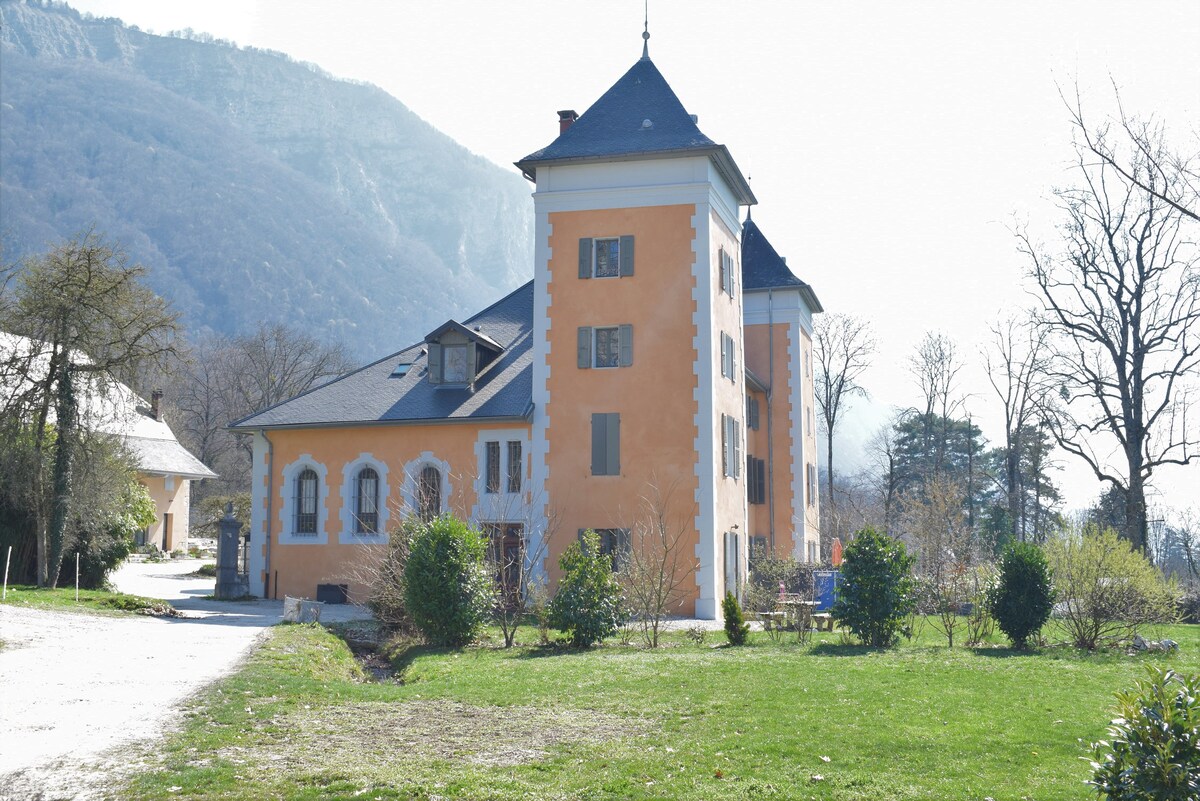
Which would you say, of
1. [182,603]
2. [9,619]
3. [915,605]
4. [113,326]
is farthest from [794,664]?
[113,326]

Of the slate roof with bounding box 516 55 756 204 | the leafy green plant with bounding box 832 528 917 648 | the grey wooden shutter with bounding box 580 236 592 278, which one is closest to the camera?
the leafy green plant with bounding box 832 528 917 648

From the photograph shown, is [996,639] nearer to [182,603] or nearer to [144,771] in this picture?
[144,771]

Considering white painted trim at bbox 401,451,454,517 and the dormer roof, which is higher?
the dormer roof

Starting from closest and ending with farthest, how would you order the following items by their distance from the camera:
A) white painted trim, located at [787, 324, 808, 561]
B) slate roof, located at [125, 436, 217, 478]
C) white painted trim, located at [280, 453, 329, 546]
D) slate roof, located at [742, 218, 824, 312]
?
white painted trim, located at [280, 453, 329, 546] < white painted trim, located at [787, 324, 808, 561] < slate roof, located at [742, 218, 824, 312] < slate roof, located at [125, 436, 217, 478]

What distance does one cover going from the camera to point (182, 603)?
1107 inches

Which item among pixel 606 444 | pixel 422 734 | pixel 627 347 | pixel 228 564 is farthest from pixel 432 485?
pixel 422 734

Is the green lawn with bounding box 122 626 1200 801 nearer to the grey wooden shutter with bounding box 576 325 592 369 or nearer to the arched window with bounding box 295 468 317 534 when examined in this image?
the grey wooden shutter with bounding box 576 325 592 369

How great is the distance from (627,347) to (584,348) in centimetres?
115

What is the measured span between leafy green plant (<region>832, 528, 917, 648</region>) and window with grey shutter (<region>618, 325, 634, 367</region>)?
1049cm

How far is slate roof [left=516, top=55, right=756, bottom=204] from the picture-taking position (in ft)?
92.2

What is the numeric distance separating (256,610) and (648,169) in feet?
48.9

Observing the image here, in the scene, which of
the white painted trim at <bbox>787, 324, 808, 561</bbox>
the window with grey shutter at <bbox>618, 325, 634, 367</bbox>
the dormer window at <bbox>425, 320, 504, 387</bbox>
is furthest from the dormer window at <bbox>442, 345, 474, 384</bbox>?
the white painted trim at <bbox>787, 324, 808, 561</bbox>

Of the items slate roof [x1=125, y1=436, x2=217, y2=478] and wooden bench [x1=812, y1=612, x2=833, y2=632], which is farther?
slate roof [x1=125, y1=436, x2=217, y2=478]

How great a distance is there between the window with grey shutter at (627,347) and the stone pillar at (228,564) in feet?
36.8
